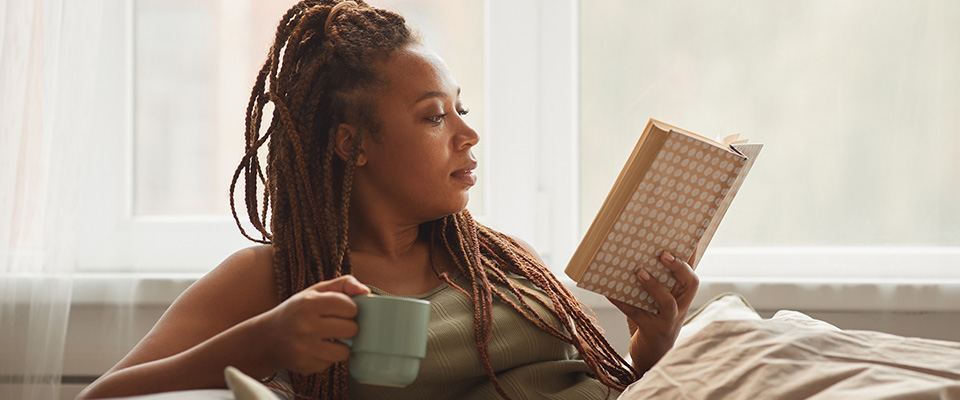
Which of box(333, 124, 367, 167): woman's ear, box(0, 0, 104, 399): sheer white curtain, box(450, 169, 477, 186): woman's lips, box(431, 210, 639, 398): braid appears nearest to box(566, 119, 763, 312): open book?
box(431, 210, 639, 398): braid

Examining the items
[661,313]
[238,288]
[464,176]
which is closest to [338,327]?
[238,288]

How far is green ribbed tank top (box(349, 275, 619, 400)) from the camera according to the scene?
3.59 feet

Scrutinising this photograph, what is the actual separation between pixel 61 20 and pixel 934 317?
1.81m

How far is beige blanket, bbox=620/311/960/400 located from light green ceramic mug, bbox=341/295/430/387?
0.99 ft

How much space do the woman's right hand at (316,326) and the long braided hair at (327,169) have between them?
0.28 metres

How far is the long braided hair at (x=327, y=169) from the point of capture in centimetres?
111

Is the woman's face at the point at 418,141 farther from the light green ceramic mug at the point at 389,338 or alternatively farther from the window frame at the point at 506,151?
the window frame at the point at 506,151

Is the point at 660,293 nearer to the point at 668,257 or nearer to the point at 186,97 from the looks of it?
the point at 668,257

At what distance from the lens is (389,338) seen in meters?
0.73

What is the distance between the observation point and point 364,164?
1191 millimetres

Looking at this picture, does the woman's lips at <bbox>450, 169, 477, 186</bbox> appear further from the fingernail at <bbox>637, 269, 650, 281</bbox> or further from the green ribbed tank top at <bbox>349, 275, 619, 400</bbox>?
the fingernail at <bbox>637, 269, 650, 281</bbox>

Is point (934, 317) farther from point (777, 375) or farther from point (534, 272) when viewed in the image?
point (777, 375)

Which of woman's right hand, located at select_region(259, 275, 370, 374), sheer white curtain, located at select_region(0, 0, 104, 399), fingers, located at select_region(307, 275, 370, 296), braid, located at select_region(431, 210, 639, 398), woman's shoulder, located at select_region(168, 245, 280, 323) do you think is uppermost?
fingers, located at select_region(307, 275, 370, 296)

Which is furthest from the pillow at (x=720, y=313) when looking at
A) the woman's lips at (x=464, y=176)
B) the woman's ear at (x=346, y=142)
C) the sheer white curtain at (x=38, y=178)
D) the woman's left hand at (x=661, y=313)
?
the sheer white curtain at (x=38, y=178)
